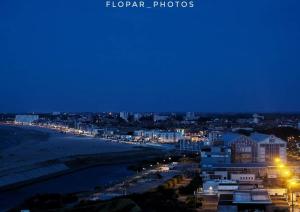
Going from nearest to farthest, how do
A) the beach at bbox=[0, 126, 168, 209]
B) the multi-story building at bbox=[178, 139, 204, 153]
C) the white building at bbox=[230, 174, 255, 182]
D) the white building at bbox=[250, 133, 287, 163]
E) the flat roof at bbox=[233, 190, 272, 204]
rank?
1. the flat roof at bbox=[233, 190, 272, 204]
2. the white building at bbox=[230, 174, 255, 182]
3. the beach at bbox=[0, 126, 168, 209]
4. the white building at bbox=[250, 133, 287, 163]
5. the multi-story building at bbox=[178, 139, 204, 153]

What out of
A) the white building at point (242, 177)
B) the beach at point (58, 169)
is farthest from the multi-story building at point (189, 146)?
the white building at point (242, 177)

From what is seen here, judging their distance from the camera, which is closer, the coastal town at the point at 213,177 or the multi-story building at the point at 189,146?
the coastal town at the point at 213,177

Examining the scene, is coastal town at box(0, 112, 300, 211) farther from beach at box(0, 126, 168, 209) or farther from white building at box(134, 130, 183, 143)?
white building at box(134, 130, 183, 143)

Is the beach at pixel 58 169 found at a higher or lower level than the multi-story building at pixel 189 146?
lower

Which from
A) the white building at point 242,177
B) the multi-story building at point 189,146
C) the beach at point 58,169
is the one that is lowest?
the beach at point 58,169

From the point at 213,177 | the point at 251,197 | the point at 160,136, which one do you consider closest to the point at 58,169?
the point at 213,177

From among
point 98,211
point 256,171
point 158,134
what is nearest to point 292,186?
point 256,171

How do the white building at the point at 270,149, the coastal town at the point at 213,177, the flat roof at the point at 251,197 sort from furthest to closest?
1. the white building at the point at 270,149
2. the coastal town at the point at 213,177
3. the flat roof at the point at 251,197

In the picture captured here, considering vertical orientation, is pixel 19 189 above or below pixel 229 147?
below

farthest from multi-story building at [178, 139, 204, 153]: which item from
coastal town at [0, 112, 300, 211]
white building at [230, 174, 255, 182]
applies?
white building at [230, 174, 255, 182]

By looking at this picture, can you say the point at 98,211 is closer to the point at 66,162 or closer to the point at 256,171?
the point at 256,171

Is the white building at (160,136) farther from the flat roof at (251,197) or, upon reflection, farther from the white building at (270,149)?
the flat roof at (251,197)
